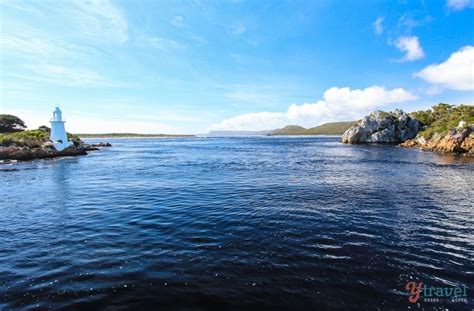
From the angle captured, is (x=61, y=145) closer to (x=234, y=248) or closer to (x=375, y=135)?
(x=234, y=248)

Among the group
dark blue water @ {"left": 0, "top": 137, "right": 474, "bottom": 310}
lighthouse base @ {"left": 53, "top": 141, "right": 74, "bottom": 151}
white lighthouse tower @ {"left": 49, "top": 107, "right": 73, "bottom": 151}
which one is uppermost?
white lighthouse tower @ {"left": 49, "top": 107, "right": 73, "bottom": 151}

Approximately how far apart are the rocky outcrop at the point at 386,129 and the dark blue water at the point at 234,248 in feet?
378

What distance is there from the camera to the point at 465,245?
1389 centimetres

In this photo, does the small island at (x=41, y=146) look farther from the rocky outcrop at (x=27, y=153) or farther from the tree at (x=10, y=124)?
the tree at (x=10, y=124)

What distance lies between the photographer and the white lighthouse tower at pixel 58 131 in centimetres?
7250

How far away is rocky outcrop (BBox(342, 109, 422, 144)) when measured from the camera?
431 ft

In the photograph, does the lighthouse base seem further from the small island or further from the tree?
the tree

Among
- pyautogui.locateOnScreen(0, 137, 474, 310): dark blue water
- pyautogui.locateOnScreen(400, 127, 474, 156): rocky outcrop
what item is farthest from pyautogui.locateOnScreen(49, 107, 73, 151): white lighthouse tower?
pyautogui.locateOnScreen(400, 127, 474, 156): rocky outcrop

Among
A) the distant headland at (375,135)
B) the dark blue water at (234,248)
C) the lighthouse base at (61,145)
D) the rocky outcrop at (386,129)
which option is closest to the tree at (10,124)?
the distant headland at (375,135)

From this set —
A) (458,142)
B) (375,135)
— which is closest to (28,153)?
(458,142)

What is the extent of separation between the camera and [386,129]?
131500 mm

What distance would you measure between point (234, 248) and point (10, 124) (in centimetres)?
13787

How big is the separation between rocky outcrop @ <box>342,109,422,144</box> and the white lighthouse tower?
121065 millimetres

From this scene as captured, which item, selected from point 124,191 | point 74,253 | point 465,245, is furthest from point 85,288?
point 124,191
